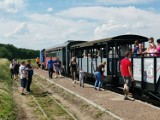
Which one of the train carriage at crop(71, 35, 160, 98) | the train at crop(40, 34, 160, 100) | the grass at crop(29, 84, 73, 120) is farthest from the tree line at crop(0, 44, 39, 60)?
the grass at crop(29, 84, 73, 120)

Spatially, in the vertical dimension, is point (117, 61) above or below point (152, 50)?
below

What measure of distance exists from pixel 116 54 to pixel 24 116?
274 inches

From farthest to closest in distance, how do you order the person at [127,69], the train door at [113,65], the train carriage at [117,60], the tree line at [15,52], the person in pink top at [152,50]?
the tree line at [15,52] < the train door at [113,65] < the person at [127,69] < the train carriage at [117,60] < the person in pink top at [152,50]

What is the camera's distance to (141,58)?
14484 millimetres

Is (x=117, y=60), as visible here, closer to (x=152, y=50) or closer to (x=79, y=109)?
(x=79, y=109)

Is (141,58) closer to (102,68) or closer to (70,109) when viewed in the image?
(70,109)

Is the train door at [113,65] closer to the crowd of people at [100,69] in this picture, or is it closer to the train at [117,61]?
the train at [117,61]

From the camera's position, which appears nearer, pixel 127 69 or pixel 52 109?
pixel 127 69

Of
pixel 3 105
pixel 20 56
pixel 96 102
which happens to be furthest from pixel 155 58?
pixel 20 56

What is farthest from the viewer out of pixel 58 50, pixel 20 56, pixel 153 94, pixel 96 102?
pixel 20 56

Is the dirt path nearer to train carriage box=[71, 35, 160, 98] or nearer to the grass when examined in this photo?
the grass

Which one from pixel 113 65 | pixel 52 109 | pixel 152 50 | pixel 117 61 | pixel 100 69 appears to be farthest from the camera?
pixel 100 69

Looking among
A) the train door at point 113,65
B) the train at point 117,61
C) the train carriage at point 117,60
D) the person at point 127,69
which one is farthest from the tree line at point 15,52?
the person at point 127,69

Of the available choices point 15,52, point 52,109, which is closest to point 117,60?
point 52,109
